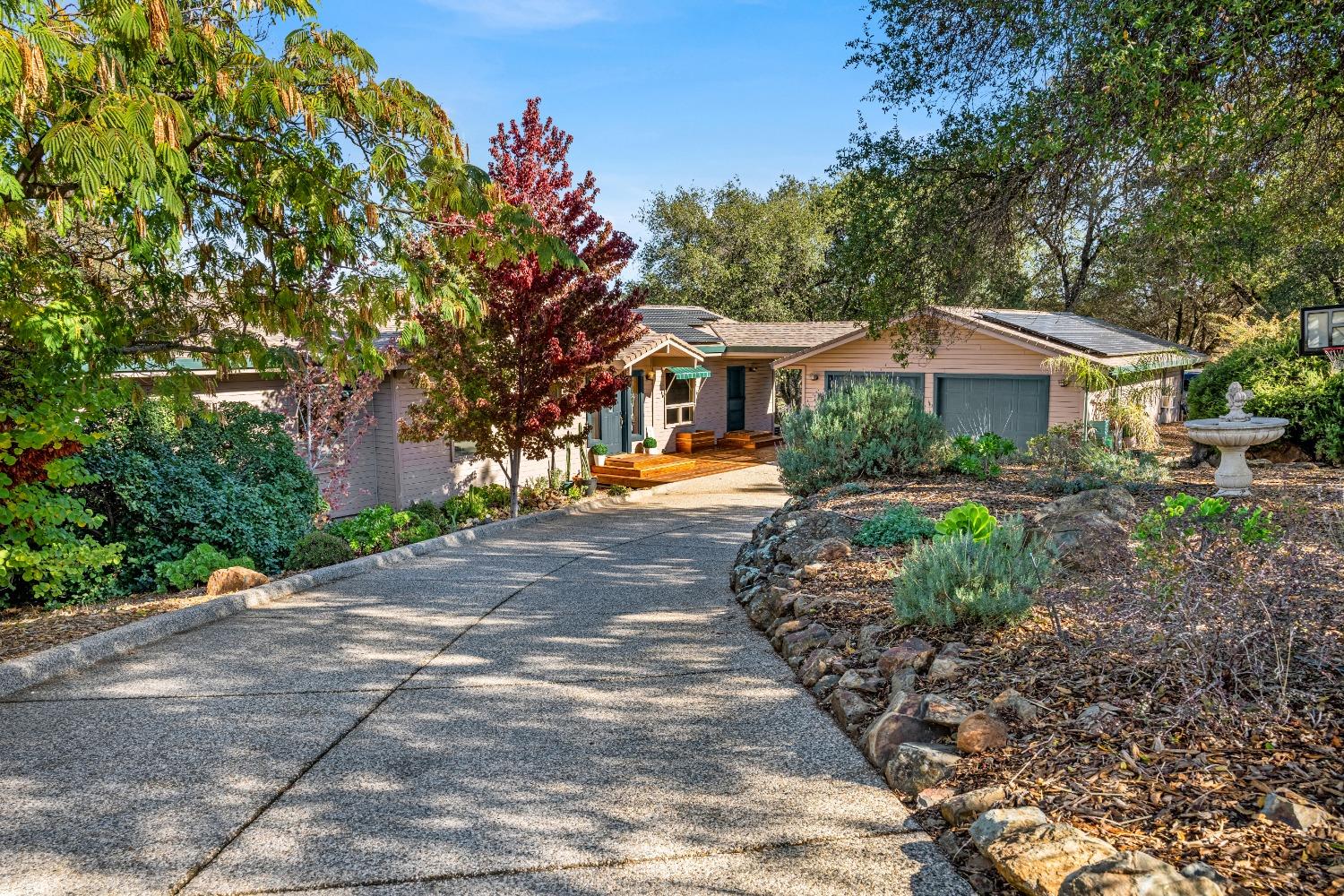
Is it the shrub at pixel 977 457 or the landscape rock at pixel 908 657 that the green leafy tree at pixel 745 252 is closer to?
the shrub at pixel 977 457

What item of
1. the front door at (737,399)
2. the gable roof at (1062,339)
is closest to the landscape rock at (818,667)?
the gable roof at (1062,339)

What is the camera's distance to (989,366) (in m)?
18.7

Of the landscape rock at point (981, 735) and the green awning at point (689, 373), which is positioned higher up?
the green awning at point (689, 373)

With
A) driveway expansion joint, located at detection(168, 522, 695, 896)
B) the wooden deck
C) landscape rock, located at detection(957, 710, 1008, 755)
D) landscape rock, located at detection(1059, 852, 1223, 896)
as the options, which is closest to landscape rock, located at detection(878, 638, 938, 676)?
landscape rock, located at detection(957, 710, 1008, 755)

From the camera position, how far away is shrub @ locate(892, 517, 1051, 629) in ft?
17.7

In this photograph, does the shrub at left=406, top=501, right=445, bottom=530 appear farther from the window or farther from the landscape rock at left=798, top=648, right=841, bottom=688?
the landscape rock at left=798, top=648, right=841, bottom=688

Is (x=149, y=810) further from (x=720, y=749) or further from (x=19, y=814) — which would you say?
(x=720, y=749)

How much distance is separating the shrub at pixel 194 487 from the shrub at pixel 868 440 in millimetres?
6505

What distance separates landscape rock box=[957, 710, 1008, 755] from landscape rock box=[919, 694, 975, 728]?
0.25 feet

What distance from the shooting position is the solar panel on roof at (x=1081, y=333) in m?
18.3

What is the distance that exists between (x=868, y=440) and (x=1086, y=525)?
4899 millimetres

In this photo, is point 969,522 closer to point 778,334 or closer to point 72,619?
point 72,619

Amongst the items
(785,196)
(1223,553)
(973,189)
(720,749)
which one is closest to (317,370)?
(973,189)

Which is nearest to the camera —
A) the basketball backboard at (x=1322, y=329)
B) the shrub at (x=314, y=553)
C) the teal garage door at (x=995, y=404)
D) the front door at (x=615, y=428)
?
the shrub at (x=314, y=553)
